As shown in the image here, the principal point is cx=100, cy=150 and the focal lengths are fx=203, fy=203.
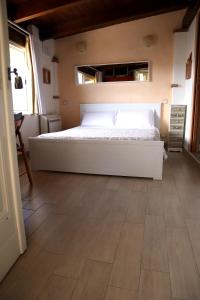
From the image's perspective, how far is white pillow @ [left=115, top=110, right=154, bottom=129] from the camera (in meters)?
3.92

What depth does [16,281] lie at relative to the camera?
1.08 m

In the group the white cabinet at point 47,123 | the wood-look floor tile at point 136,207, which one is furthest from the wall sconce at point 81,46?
the wood-look floor tile at point 136,207

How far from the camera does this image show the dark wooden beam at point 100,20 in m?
3.68

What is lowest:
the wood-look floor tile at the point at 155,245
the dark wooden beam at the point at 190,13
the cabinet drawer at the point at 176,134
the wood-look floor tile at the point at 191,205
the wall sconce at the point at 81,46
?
the wood-look floor tile at the point at 155,245

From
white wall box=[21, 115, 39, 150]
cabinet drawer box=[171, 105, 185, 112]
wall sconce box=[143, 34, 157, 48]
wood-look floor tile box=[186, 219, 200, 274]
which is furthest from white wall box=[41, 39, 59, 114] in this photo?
wood-look floor tile box=[186, 219, 200, 274]

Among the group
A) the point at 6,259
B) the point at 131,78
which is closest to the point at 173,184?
the point at 6,259

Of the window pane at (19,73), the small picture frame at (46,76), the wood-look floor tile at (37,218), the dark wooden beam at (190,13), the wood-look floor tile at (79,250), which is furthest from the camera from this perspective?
the small picture frame at (46,76)

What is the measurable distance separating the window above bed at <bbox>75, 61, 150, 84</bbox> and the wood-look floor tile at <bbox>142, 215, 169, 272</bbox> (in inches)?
135

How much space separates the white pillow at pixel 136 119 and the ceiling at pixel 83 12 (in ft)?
5.77

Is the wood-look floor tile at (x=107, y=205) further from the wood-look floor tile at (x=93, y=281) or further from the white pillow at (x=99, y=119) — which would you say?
the white pillow at (x=99, y=119)

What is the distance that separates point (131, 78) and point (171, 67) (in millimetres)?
830

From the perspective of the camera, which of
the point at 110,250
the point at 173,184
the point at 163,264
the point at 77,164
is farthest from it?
the point at 77,164

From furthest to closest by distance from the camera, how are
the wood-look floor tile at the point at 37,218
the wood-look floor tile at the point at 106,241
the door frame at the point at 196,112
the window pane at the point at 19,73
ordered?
the window pane at the point at 19,73, the door frame at the point at 196,112, the wood-look floor tile at the point at 37,218, the wood-look floor tile at the point at 106,241

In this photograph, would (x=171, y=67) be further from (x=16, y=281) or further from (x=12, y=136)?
(x=16, y=281)
